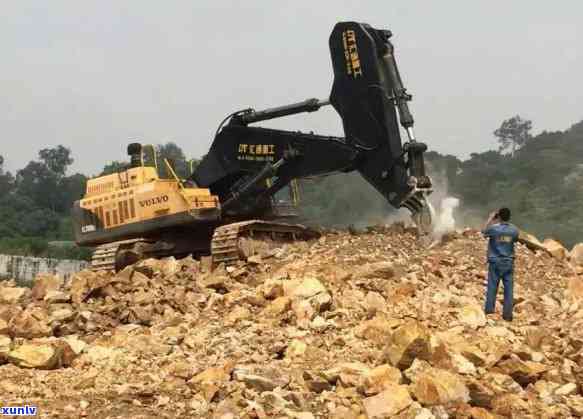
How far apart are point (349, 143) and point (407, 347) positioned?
18.3ft

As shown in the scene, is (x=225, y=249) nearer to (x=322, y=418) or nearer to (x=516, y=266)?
(x=516, y=266)

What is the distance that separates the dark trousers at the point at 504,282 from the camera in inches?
349

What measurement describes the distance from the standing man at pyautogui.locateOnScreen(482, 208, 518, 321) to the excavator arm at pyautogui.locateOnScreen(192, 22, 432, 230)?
2.27 m

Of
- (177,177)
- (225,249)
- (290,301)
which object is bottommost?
(290,301)

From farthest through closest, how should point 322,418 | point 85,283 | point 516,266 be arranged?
point 516,266
point 85,283
point 322,418

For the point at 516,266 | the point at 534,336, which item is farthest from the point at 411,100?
the point at 534,336

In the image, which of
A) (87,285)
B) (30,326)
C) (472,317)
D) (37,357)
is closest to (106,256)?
(87,285)

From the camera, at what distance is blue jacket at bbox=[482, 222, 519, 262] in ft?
29.2

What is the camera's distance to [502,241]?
8922 millimetres

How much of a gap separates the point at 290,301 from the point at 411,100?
168 inches

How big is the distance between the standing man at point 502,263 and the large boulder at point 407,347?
2186mm

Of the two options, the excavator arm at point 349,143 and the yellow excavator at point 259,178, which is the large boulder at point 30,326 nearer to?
the yellow excavator at point 259,178

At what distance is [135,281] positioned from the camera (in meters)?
10.7

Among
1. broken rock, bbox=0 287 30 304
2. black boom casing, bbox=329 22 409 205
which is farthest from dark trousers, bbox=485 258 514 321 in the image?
broken rock, bbox=0 287 30 304
